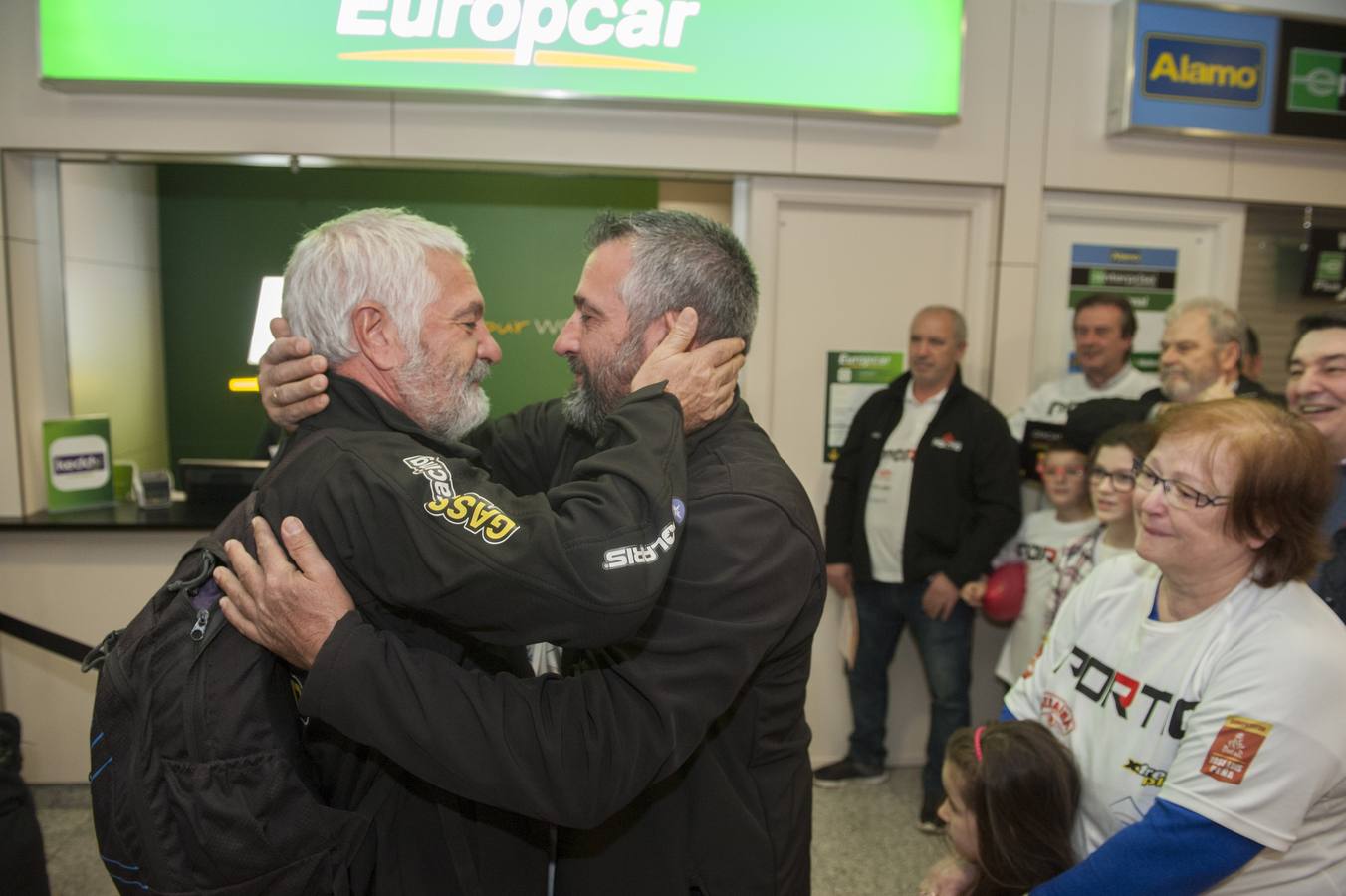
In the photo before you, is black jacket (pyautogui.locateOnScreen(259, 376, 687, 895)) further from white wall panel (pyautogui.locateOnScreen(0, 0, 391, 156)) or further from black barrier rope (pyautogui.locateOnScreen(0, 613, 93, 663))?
white wall panel (pyautogui.locateOnScreen(0, 0, 391, 156))

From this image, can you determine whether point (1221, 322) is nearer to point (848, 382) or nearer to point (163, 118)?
point (848, 382)

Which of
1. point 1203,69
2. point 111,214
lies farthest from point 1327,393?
point 111,214

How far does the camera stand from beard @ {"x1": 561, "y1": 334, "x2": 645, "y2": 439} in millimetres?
1428

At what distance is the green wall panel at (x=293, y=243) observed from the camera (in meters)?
4.02

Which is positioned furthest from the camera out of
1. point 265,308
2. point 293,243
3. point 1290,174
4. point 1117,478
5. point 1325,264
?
point 293,243

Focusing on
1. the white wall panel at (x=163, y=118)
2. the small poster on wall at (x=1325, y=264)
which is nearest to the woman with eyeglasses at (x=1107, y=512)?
the small poster on wall at (x=1325, y=264)

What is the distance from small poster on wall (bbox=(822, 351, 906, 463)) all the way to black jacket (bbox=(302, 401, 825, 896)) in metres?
2.30

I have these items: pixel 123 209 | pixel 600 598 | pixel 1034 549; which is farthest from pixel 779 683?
pixel 123 209

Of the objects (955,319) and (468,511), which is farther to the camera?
(955,319)

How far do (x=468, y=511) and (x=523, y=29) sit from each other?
2677 mm

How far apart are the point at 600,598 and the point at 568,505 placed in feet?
0.42

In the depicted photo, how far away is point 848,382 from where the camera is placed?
3639 millimetres

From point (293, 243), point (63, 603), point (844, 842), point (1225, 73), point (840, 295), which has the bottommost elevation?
point (844, 842)

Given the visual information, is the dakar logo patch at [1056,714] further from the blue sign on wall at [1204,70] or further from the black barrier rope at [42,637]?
the blue sign on wall at [1204,70]
